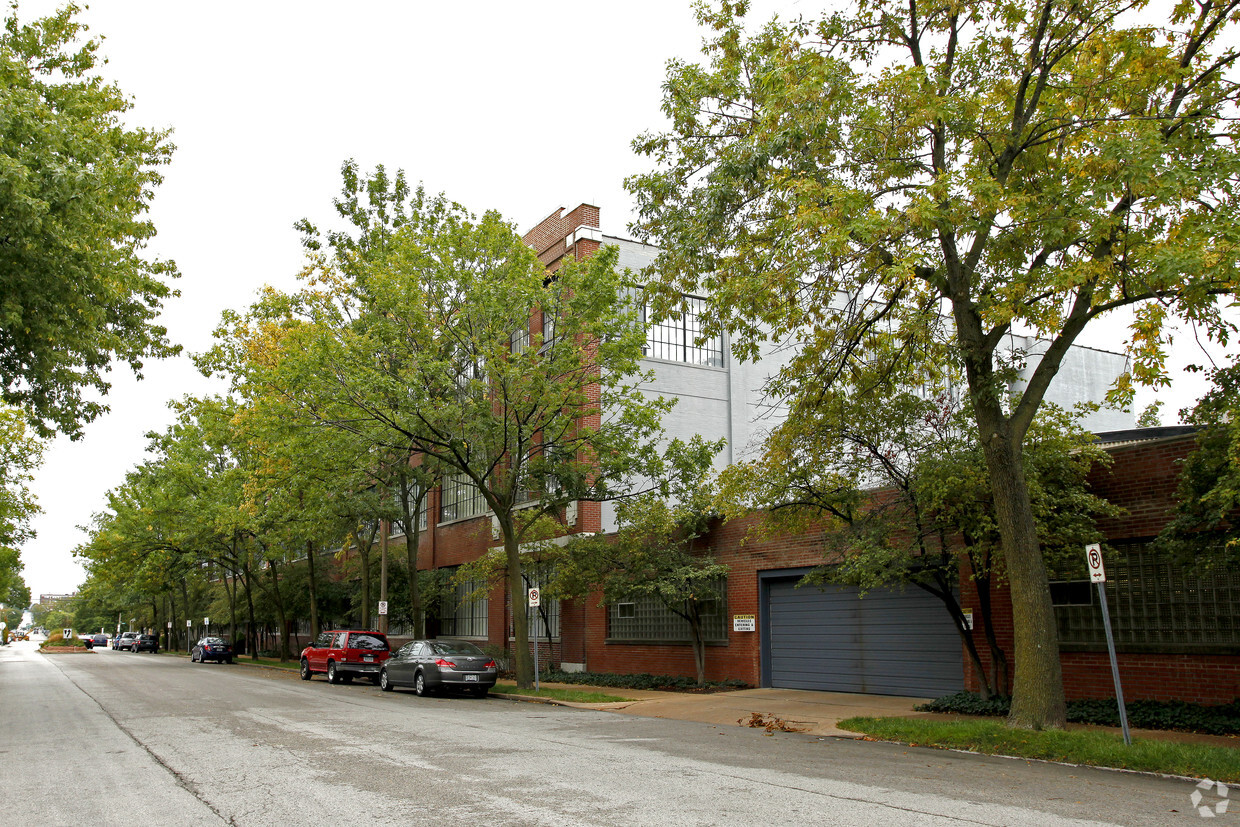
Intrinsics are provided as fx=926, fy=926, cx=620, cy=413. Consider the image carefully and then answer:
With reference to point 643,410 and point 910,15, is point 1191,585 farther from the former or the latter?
point 643,410

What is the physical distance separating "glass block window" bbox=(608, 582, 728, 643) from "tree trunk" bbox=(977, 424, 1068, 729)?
11.7 m

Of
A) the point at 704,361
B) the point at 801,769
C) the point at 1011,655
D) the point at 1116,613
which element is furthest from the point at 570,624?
the point at 801,769

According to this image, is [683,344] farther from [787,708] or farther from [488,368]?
[787,708]

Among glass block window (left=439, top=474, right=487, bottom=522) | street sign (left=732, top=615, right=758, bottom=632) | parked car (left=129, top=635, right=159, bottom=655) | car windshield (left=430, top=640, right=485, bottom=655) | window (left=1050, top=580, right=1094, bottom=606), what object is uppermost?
glass block window (left=439, top=474, right=487, bottom=522)

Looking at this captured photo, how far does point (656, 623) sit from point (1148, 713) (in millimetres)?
13891

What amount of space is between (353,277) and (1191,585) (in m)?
24.7

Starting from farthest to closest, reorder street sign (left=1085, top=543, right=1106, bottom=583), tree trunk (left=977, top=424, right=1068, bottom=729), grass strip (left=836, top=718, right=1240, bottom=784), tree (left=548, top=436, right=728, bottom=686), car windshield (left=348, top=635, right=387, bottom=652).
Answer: car windshield (left=348, top=635, right=387, bottom=652) → tree (left=548, top=436, right=728, bottom=686) → tree trunk (left=977, top=424, right=1068, bottom=729) → street sign (left=1085, top=543, right=1106, bottom=583) → grass strip (left=836, top=718, right=1240, bottom=784)

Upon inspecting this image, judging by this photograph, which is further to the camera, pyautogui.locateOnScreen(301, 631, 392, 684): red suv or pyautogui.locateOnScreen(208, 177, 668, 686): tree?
pyautogui.locateOnScreen(301, 631, 392, 684): red suv

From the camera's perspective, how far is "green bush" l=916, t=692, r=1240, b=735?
12.7 metres

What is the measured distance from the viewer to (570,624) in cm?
2938

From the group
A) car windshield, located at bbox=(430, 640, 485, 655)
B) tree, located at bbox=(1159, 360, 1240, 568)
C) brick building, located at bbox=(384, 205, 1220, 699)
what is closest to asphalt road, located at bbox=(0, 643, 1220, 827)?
tree, located at bbox=(1159, 360, 1240, 568)

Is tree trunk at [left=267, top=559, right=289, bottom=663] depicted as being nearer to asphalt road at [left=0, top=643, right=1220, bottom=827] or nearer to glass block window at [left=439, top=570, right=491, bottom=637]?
glass block window at [left=439, top=570, right=491, bottom=637]

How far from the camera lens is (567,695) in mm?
21188

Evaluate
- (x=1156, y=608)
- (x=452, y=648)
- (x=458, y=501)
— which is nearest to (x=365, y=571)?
(x=458, y=501)
